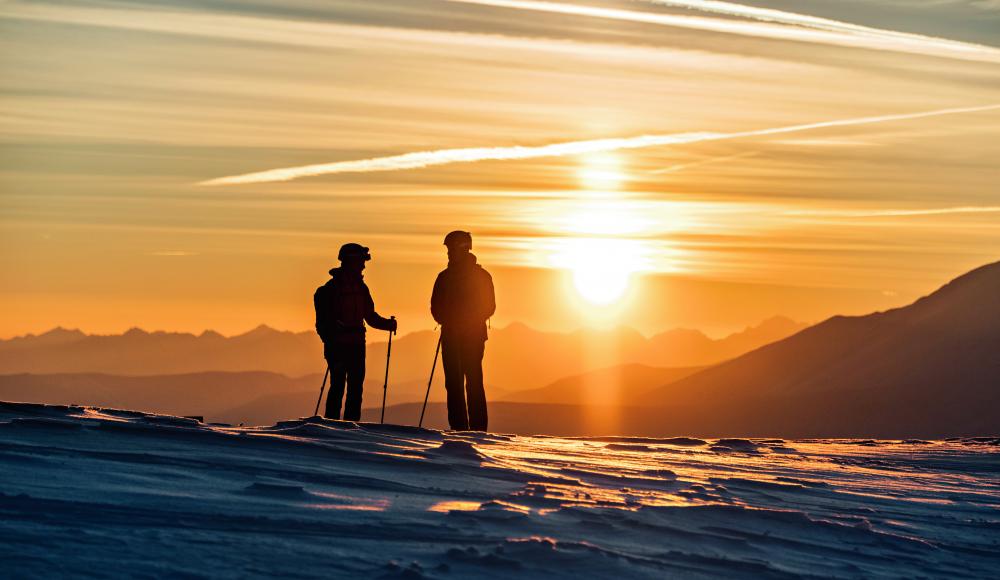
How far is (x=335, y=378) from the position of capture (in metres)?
17.0

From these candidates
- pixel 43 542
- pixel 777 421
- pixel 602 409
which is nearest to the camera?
pixel 43 542

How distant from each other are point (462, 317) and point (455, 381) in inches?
34.6

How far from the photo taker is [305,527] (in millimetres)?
7309

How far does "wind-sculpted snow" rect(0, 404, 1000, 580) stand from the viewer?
6.62 metres

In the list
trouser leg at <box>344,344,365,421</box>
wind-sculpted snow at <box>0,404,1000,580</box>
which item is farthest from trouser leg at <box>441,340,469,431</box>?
wind-sculpted snow at <box>0,404,1000,580</box>

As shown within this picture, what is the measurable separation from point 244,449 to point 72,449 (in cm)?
141

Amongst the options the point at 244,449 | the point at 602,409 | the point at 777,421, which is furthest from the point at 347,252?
the point at 602,409

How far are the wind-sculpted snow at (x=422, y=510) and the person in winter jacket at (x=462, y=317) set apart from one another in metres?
3.96

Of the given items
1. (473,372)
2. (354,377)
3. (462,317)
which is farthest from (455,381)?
(354,377)

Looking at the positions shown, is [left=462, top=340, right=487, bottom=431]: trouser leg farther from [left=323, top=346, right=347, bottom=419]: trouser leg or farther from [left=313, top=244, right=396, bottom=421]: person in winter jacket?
[left=323, top=346, right=347, bottom=419]: trouser leg

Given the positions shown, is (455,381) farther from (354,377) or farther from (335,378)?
(335,378)

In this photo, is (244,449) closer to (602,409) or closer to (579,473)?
(579,473)

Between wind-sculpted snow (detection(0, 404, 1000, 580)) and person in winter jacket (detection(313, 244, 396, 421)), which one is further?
person in winter jacket (detection(313, 244, 396, 421))

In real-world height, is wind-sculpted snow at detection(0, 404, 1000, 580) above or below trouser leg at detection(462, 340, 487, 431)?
below
